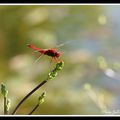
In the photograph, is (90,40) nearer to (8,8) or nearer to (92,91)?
(92,91)

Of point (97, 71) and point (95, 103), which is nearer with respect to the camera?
point (95, 103)

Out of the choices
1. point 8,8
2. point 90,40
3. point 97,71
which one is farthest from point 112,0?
point 8,8

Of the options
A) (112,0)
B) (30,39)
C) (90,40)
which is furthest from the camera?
(30,39)

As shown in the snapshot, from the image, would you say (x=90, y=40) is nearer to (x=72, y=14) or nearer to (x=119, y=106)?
(x=72, y=14)

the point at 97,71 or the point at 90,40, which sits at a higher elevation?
the point at 90,40

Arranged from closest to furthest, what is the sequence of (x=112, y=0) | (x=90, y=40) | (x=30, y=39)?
(x=112, y=0), (x=90, y=40), (x=30, y=39)

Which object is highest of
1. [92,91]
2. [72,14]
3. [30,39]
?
[72,14]

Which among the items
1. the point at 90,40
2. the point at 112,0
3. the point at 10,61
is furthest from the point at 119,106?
the point at 10,61
